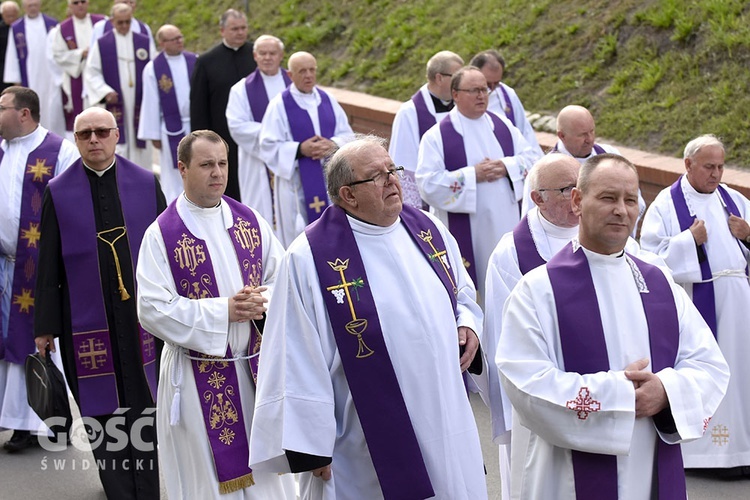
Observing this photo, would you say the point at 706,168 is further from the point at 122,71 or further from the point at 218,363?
the point at 122,71

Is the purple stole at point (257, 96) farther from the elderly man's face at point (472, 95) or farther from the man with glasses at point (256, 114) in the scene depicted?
the elderly man's face at point (472, 95)

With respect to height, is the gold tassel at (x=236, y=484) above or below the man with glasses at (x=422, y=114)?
below

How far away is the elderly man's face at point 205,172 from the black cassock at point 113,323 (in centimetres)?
90

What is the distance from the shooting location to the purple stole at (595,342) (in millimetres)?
4453

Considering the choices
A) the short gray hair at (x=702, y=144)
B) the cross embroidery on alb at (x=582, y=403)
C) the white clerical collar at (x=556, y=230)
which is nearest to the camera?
the cross embroidery on alb at (x=582, y=403)

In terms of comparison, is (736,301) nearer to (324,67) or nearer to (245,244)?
(245,244)

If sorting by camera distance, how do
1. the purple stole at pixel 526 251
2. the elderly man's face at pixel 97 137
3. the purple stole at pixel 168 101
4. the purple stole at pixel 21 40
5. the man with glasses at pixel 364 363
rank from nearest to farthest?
the man with glasses at pixel 364 363 < the purple stole at pixel 526 251 < the elderly man's face at pixel 97 137 < the purple stole at pixel 168 101 < the purple stole at pixel 21 40

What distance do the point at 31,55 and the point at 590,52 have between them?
7407 mm

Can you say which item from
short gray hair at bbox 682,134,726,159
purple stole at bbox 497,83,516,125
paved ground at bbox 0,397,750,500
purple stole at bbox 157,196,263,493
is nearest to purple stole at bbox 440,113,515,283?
purple stole at bbox 497,83,516,125

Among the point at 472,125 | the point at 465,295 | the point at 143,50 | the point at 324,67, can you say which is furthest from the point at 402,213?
the point at 324,67

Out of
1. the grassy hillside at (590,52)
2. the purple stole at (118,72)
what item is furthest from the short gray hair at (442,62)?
the purple stole at (118,72)

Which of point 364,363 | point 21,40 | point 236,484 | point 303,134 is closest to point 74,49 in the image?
point 21,40

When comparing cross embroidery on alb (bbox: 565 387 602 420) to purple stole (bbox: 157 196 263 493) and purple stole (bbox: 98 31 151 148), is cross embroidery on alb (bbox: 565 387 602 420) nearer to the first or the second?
purple stole (bbox: 157 196 263 493)

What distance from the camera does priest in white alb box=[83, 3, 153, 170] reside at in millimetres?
13500
